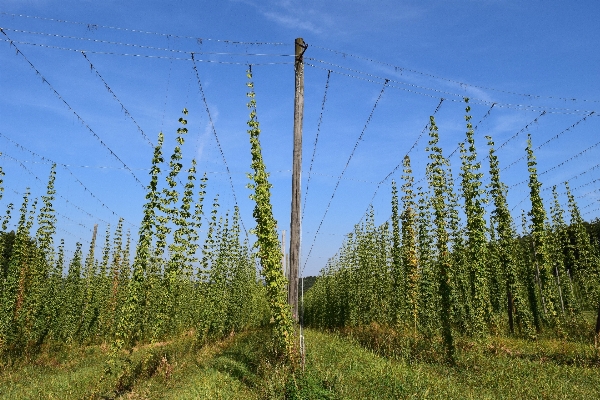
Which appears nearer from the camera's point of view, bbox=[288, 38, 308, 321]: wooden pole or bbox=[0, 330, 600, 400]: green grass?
bbox=[0, 330, 600, 400]: green grass

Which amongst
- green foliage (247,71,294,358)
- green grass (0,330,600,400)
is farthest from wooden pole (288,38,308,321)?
green grass (0,330,600,400)

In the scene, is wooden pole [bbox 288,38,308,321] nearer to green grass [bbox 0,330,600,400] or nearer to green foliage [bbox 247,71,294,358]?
green foliage [bbox 247,71,294,358]

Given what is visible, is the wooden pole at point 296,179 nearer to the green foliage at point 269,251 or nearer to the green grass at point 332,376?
the green foliage at point 269,251

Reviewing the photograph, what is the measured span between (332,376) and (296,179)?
5.71 metres

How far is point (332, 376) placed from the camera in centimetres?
1007

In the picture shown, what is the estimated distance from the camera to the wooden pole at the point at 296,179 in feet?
37.6

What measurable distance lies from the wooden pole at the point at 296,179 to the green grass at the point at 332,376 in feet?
7.22

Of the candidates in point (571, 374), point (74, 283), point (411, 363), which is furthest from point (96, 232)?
point (571, 374)

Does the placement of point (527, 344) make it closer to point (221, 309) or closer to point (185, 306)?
point (221, 309)

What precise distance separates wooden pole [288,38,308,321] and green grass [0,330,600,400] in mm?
2201

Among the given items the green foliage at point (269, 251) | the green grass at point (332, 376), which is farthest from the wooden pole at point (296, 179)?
the green grass at point (332, 376)

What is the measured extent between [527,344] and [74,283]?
970 inches

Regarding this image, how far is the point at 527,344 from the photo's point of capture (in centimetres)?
1792

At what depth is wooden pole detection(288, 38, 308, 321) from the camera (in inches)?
451
